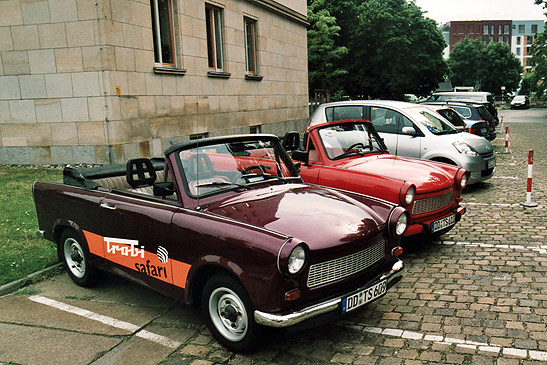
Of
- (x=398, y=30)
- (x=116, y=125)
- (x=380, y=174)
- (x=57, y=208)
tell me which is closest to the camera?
(x=57, y=208)

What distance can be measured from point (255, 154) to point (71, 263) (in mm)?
2510

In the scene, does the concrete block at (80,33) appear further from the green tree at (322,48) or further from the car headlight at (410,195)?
the green tree at (322,48)

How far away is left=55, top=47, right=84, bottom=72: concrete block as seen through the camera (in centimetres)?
1123

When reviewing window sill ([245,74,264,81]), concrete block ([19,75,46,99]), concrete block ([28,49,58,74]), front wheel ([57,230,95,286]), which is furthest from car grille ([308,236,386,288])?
window sill ([245,74,264,81])

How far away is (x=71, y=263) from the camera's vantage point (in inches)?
217

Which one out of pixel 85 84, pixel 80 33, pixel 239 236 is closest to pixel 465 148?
pixel 239 236

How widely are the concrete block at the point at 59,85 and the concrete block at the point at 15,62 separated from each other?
664mm

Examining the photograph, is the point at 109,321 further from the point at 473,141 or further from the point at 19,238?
the point at 473,141

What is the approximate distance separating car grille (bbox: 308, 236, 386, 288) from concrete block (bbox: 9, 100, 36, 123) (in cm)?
1055

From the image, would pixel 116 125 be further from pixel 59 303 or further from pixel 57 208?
pixel 59 303

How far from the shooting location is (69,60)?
446 inches

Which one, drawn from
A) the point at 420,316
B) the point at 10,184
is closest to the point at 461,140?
the point at 420,316

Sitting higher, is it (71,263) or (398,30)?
(398,30)

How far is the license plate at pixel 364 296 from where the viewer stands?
12.0ft
